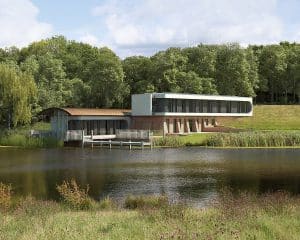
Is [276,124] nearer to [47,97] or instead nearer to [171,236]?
[47,97]

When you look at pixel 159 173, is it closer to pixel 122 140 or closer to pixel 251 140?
pixel 251 140

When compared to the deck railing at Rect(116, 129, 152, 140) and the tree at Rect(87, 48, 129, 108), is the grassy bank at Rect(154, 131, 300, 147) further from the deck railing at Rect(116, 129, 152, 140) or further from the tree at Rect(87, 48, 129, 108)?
the tree at Rect(87, 48, 129, 108)

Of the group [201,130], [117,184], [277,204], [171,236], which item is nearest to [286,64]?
[201,130]

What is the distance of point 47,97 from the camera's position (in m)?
66.3

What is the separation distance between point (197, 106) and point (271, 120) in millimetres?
12719

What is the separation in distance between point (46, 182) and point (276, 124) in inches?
2008

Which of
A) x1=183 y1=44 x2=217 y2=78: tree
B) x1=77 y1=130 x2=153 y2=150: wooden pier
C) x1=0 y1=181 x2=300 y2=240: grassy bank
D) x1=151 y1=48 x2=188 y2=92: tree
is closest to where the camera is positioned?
x1=0 y1=181 x2=300 y2=240: grassy bank

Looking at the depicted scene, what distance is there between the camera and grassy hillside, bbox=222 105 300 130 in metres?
70.1

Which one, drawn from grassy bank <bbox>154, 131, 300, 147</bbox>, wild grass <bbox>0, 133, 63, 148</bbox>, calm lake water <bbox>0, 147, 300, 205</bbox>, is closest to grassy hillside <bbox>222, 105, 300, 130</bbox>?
grassy bank <bbox>154, 131, 300, 147</bbox>

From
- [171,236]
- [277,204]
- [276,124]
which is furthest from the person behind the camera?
[276,124]

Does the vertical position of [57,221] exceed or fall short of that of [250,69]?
it falls short

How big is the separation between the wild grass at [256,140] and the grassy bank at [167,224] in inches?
1435

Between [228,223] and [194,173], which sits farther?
[194,173]

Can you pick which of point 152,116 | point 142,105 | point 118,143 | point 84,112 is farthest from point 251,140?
point 84,112
